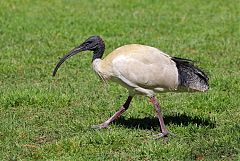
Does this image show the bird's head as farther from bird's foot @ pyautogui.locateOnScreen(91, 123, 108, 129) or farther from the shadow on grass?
the shadow on grass

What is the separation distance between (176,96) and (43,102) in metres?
2.01

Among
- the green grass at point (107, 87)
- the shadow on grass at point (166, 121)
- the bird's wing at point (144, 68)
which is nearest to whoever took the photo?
the green grass at point (107, 87)

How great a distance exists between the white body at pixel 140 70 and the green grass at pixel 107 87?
594 millimetres

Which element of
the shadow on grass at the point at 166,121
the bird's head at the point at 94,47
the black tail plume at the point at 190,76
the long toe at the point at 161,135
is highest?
the bird's head at the point at 94,47

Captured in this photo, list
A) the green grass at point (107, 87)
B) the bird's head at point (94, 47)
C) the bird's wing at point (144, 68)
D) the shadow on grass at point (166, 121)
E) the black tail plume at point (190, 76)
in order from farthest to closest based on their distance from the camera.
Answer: the shadow on grass at point (166, 121) < the bird's head at point (94, 47) < the black tail plume at point (190, 76) < the bird's wing at point (144, 68) < the green grass at point (107, 87)

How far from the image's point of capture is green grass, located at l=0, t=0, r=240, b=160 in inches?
277

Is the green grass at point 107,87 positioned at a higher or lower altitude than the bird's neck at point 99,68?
lower

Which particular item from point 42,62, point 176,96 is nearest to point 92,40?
point 176,96

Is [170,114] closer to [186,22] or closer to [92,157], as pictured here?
[92,157]

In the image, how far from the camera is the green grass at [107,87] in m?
7.04

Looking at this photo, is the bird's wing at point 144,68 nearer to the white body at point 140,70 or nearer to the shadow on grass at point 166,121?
the white body at point 140,70

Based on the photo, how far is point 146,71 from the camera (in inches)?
287

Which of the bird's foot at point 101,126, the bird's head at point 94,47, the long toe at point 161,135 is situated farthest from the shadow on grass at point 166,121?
the bird's head at point 94,47

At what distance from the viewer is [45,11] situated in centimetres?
1597
